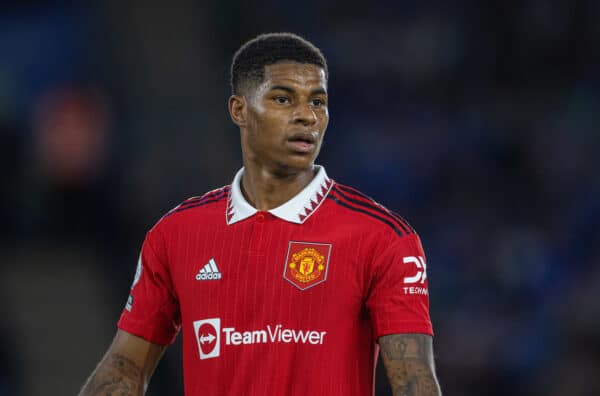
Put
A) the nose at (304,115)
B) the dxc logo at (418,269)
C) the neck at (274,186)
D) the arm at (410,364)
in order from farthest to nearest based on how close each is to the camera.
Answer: the neck at (274,186) < the nose at (304,115) < the dxc logo at (418,269) < the arm at (410,364)

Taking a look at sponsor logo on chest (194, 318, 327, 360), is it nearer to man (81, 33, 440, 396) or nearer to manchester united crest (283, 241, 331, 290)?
man (81, 33, 440, 396)

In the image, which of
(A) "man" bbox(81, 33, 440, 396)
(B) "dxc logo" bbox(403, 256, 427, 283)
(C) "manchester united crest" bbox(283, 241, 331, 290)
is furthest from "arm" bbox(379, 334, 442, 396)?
(C) "manchester united crest" bbox(283, 241, 331, 290)

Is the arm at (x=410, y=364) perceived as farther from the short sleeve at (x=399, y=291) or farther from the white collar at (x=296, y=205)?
the white collar at (x=296, y=205)

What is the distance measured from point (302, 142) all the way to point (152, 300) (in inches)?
31.4

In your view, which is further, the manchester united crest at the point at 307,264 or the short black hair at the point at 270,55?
the short black hair at the point at 270,55

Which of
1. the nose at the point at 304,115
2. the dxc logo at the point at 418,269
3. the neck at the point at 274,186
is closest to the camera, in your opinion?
the dxc logo at the point at 418,269

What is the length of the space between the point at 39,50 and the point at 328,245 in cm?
967

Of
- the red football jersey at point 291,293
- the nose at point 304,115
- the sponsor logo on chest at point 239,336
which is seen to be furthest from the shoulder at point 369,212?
the sponsor logo on chest at point 239,336

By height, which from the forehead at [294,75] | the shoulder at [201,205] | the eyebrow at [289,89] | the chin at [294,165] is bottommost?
the shoulder at [201,205]

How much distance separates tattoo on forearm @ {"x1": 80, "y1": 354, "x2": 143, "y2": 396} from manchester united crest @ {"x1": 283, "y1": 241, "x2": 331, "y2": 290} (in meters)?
0.68

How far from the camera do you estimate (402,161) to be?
9867 millimetres

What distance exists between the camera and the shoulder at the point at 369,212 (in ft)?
11.5

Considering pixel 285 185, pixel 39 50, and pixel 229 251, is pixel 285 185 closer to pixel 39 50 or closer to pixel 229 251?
pixel 229 251

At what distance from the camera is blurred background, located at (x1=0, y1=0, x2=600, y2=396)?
Result: 821cm
